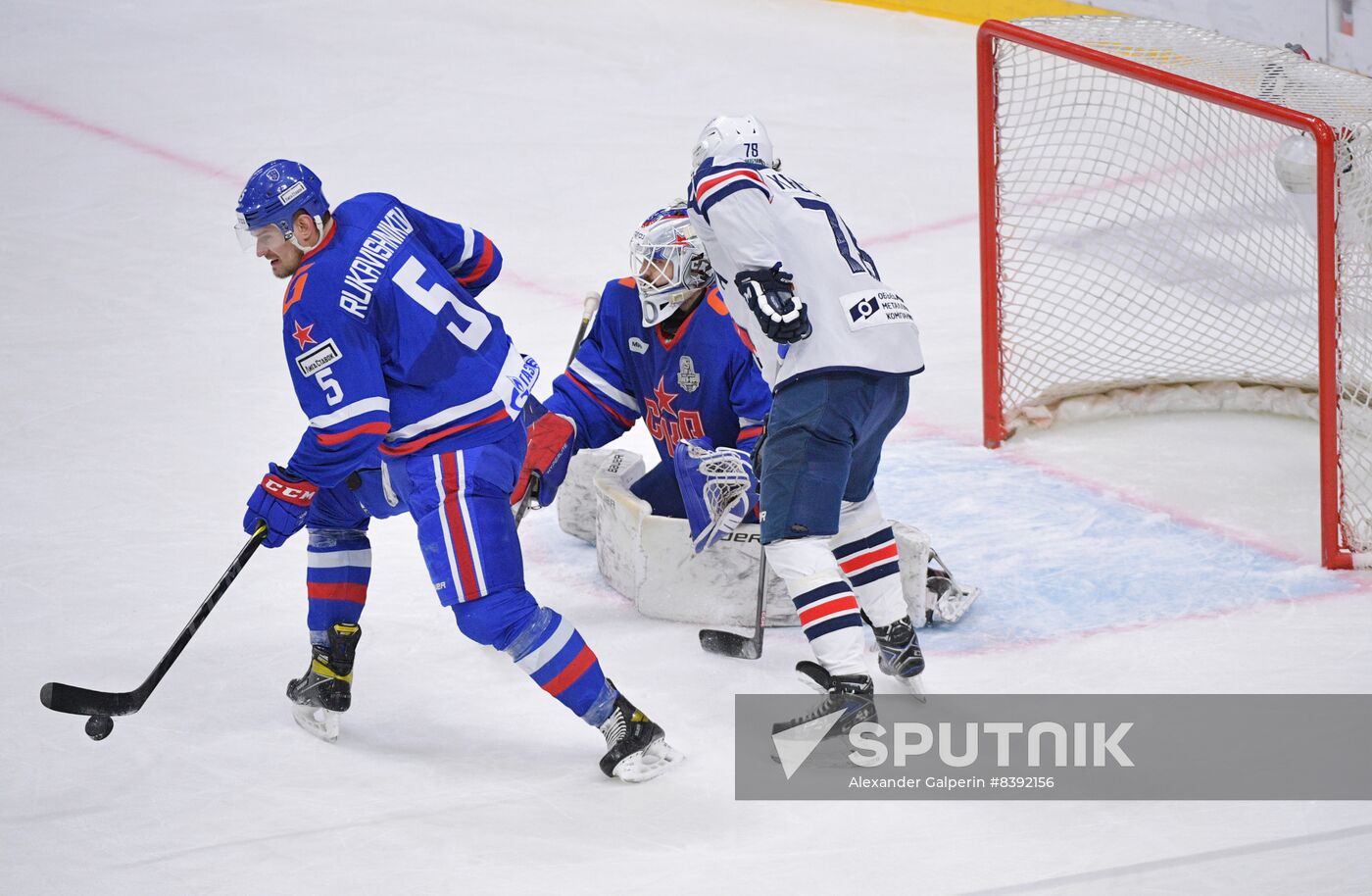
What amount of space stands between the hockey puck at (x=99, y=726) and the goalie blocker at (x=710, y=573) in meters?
1.14

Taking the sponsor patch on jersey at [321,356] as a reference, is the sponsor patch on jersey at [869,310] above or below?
above

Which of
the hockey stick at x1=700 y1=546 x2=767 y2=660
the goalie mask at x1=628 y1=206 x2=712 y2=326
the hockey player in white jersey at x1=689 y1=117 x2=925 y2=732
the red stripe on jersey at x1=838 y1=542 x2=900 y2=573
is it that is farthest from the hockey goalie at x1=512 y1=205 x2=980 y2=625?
the hockey player in white jersey at x1=689 y1=117 x2=925 y2=732

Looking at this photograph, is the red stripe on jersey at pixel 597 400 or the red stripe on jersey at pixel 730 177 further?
the red stripe on jersey at pixel 597 400

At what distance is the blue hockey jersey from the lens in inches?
113

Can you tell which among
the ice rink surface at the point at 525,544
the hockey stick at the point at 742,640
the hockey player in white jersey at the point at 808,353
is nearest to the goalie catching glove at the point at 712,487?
the hockey stick at the point at 742,640

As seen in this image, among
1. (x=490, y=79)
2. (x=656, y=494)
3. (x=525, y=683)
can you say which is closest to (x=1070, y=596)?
(x=656, y=494)

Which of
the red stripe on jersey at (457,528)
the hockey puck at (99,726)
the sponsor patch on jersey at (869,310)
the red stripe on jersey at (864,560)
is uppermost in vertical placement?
the sponsor patch on jersey at (869,310)

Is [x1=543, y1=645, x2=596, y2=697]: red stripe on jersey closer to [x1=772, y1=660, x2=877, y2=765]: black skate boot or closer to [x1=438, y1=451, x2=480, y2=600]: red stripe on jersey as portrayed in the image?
[x1=438, y1=451, x2=480, y2=600]: red stripe on jersey

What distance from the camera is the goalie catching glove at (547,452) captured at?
146 inches

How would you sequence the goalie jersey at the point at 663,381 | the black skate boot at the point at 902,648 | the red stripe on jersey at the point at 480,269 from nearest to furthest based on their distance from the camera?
the black skate boot at the point at 902,648 < the red stripe on jersey at the point at 480,269 < the goalie jersey at the point at 663,381

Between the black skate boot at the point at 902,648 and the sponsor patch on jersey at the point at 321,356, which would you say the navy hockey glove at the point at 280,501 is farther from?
the black skate boot at the point at 902,648

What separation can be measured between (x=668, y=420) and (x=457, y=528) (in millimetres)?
821

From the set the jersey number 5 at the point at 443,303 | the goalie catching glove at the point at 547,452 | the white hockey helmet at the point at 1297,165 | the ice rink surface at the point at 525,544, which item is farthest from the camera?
the white hockey helmet at the point at 1297,165

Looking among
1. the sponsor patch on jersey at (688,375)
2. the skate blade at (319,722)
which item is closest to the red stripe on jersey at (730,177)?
the sponsor patch on jersey at (688,375)
